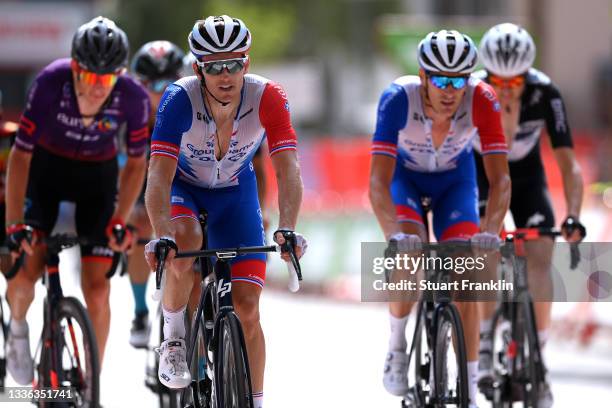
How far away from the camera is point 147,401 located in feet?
31.4

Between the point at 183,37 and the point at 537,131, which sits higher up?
the point at 183,37

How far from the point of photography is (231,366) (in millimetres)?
6184

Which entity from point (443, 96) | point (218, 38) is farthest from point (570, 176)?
point (218, 38)

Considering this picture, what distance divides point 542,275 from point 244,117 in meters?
2.64

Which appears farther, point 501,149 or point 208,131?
point 501,149

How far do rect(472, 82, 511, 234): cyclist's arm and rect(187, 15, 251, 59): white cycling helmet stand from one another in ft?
5.45

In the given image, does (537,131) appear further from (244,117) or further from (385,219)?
(244,117)

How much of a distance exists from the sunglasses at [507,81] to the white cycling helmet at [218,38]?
2.43m

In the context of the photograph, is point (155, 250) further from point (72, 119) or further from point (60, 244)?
point (72, 119)

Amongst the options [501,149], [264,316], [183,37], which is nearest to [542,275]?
[501,149]

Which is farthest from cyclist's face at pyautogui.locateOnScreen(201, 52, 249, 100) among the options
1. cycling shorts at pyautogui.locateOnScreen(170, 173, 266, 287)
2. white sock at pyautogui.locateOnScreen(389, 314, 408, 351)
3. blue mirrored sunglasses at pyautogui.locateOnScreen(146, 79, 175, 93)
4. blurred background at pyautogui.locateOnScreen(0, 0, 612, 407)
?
blurred background at pyautogui.locateOnScreen(0, 0, 612, 407)

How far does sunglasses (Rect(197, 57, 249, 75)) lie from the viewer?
650cm

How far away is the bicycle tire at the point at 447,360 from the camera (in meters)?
7.09

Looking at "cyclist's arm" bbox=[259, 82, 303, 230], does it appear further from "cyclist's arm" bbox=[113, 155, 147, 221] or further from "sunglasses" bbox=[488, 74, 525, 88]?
"sunglasses" bbox=[488, 74, 525, 88]
